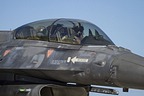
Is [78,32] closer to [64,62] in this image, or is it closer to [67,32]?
Result: [67,32]

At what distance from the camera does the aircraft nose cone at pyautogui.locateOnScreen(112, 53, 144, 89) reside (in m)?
6.75

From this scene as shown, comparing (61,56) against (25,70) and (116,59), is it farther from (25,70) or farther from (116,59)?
(116,59)

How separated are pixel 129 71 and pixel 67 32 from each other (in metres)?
2.54

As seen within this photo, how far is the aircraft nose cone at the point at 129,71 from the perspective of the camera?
6750 millimetres

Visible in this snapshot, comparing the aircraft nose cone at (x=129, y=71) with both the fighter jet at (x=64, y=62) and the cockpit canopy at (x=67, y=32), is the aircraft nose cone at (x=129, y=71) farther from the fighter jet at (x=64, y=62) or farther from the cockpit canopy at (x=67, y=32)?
the cockpit canopy at (x=67, y=32)

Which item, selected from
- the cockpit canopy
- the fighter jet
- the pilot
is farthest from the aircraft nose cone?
the pilot

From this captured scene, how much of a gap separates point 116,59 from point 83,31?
71.6 inches

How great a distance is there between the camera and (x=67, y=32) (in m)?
8.69

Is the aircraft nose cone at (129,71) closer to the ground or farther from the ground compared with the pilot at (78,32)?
closer to the ground

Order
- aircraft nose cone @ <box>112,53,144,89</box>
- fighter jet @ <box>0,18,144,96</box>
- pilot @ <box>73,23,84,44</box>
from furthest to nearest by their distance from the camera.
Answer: pilot @ <box>73,23,84,44</box> → fighter jet @ <box>0,18,144,96</box> → aircraft nose cone @ <box>112,53,144,89</box>

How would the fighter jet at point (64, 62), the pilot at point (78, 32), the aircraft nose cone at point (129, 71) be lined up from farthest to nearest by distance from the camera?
the pilot at point (78, 32) < the fighter jet at point (64, 62) < the aircraft nose cone at point (129, 71)

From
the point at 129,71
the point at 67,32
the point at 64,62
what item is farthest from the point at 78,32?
the point at 129,71

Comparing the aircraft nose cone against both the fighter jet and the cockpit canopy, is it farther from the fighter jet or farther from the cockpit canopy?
the cockpit canopy

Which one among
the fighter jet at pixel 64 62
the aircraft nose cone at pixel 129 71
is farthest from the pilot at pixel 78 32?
the aircraft nose cone at pixel 129 71
